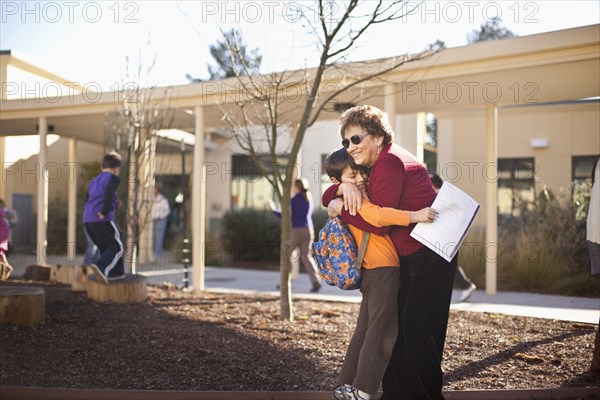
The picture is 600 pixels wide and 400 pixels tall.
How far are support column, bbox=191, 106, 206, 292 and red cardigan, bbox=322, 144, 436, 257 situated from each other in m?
6.34

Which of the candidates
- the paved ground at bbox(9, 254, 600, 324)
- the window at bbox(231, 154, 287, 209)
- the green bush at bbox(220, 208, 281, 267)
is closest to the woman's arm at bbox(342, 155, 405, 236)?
the paved ground at bbox(9, 254, 600, 324)

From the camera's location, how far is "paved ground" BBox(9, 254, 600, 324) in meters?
7.77

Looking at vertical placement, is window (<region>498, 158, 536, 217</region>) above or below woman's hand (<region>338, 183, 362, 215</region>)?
above

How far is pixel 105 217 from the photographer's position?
761cm

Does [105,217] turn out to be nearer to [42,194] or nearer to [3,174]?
[42,194]

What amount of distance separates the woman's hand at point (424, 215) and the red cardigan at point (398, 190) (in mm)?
100

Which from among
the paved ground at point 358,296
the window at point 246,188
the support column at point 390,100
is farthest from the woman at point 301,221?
the window at point 246,188

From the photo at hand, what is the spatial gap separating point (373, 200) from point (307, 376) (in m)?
1.79

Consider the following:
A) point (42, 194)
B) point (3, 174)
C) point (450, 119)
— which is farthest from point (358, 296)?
point (3, 174)

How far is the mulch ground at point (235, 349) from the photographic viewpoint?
14.5 feet

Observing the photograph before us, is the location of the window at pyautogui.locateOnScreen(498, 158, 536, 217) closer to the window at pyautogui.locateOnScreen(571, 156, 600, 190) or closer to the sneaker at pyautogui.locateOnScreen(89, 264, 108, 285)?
the window at pyautogui.locateOnScreen(571, 156, 600, 190)

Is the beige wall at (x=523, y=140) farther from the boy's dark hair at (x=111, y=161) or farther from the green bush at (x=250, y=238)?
the boy's dark hair at (x=111, y=161)

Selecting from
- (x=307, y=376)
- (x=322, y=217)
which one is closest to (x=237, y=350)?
(x=307, y=376)

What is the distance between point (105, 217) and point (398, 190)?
5180 millimetres
